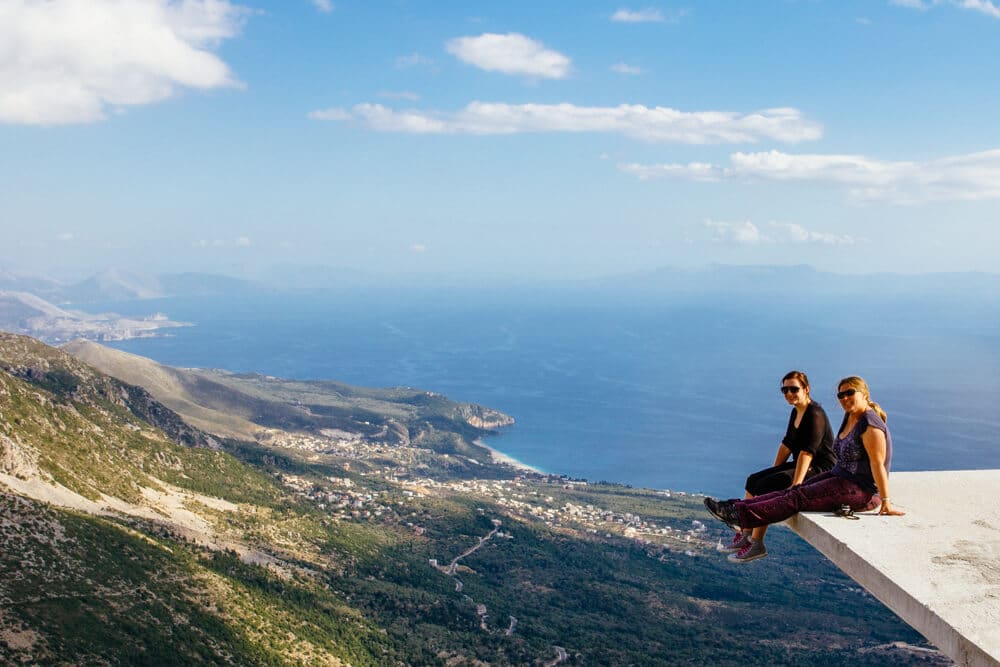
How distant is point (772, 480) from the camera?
964cm

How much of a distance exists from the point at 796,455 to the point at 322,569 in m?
48.6

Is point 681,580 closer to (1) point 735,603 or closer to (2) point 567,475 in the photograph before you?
(1) point 735,603

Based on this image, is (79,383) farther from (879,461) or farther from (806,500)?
(879,461)

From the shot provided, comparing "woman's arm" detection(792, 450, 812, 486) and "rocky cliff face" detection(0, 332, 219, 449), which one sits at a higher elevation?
"woman's arm" detection(792, 450, 812, 486)

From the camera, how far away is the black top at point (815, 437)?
9.21 m

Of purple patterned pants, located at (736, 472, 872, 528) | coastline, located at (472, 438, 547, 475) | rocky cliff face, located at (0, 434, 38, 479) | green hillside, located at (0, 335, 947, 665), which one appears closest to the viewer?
purple patterned pants, located at (736, 472, 872, 528)

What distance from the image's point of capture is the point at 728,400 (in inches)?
→ 7677

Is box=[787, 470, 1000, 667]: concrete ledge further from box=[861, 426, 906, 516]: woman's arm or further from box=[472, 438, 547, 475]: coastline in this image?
box=[472, 438, 547, 475]: coastline

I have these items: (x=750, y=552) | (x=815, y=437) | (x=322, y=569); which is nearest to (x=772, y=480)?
(x=815, y=437)

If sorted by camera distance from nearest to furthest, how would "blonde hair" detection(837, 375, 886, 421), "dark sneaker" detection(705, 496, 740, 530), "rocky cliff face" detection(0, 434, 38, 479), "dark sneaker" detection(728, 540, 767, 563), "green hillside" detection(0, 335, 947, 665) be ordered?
"blonde hair" detection(837, 375, 886, 421)
"dark sneaker" detection(705, 496, 740, 530)
"dark sneaker" detection(728, 540, 767, 563)
"green hillside" detection(0, 335, 947, 665)
"rocky cliff face" detection(0, 434, 38, 479)

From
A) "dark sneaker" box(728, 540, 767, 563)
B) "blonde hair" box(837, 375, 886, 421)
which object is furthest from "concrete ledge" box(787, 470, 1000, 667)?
"blonde hair" box(837, 375, 886, 421)

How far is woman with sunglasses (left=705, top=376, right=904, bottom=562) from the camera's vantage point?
799 centimetres

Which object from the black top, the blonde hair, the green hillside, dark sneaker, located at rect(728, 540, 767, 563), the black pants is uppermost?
the blonde hair

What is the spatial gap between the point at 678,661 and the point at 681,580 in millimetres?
23352
